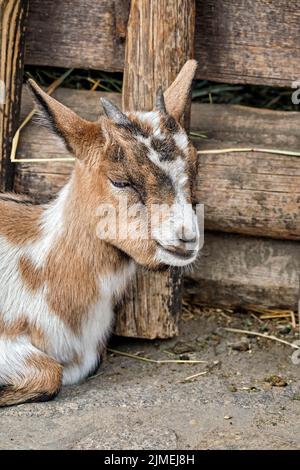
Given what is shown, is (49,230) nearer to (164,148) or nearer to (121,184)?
(121,184)

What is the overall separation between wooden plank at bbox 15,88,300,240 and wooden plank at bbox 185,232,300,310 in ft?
0.55

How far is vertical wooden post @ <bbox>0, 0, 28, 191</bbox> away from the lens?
6.52 meters

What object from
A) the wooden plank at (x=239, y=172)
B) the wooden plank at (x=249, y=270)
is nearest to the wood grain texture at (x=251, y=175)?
the wooden plank at (x=239, y=172)

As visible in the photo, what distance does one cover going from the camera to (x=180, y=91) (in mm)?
6102

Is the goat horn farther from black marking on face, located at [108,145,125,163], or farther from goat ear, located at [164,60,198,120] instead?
goat ear, located at [164,60,198,120]

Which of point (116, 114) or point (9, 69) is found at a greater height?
point (9, 69)

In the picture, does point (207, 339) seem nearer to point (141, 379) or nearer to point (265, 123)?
point (141, 379)

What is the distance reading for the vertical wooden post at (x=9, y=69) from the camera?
652 centimetres

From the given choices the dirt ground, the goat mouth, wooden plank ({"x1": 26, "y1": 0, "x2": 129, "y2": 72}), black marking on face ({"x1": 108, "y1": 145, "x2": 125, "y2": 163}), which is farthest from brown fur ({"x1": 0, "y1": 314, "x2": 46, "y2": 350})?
wooden plank ({"x1": 26, "y1": 0, "x2": 129, "y2": 72})

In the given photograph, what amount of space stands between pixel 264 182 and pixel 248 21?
1.01 m

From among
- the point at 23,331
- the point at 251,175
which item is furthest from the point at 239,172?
the point at 23,331

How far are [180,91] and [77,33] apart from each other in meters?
A: 1.05

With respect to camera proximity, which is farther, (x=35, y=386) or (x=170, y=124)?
(x=35, y=386)
